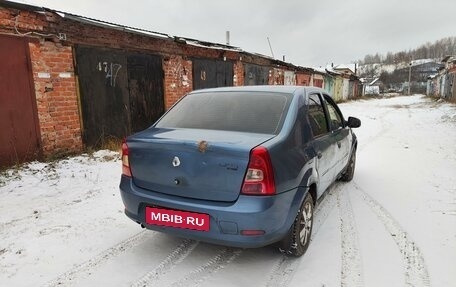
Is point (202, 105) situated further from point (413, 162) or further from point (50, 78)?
A: point (413, 162)

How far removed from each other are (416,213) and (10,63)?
6258mm

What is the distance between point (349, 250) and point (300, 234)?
0.53 meters

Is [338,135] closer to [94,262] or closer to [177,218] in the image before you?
[177,218]

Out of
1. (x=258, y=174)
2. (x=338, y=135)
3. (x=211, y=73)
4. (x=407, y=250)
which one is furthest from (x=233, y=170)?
(x=211, y=73)

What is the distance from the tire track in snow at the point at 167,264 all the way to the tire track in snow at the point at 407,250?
179cm

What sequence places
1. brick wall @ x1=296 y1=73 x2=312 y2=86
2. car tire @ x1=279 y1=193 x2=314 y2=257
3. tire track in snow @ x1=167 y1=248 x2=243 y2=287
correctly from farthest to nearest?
brick wall @ x1=296 y1=73 x2=312 y2=86 < car tire @ x1=279 y1=193 x2=314 y2=257 < tire track in snow @ x1=167 y1=248 x2=243 y2=287

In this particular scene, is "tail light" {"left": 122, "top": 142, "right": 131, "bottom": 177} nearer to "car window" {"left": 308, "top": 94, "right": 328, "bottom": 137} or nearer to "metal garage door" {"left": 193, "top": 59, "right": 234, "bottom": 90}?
"car window" {"left": 308, "top": 94, "right": 328, "bottom": 137}

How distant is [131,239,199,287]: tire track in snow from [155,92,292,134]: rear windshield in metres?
1.11

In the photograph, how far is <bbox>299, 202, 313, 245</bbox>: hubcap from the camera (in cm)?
286

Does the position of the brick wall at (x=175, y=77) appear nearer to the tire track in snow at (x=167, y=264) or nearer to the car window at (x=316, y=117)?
the car window at (x=316, y=117)

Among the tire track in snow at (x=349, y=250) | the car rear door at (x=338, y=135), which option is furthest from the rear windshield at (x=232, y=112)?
the tire track in snow at (x=349, y=250)

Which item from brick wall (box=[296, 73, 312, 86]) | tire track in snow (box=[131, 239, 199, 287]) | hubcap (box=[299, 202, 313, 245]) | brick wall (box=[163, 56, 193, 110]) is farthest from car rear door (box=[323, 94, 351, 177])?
brick wall (box=[296, 73, 312, 86])

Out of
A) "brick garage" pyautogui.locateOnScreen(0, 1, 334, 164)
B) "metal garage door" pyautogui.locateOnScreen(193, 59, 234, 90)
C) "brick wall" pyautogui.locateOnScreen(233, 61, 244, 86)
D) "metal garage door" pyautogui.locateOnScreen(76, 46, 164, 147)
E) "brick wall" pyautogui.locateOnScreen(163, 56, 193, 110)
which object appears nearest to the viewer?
"brick garage" pyautogui.locateOnScreen(0, 1, 334, 164)

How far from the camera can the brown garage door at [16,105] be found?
5.21 meters
